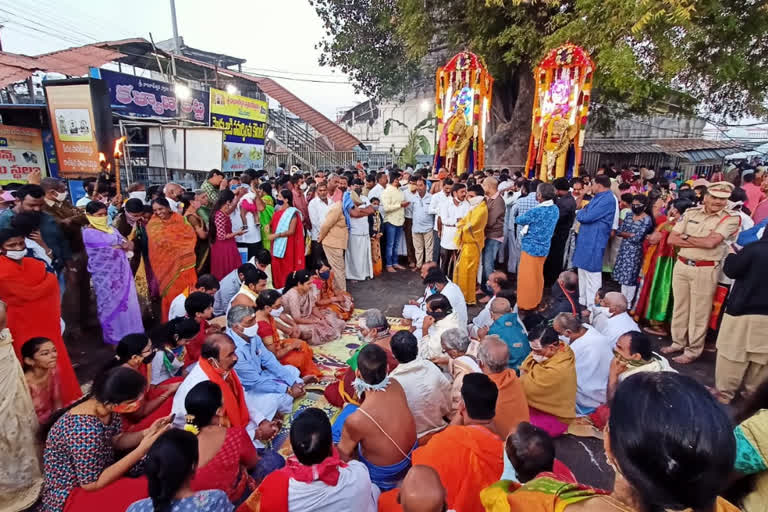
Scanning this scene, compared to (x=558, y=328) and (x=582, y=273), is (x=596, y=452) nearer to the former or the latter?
(x=558, y=328)

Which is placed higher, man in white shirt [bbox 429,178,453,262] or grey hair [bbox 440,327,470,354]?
man in white shirt [bbox 429,178,453,262]

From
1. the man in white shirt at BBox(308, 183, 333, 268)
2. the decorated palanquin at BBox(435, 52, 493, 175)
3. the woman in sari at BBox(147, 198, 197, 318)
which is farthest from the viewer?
the decorated palanquin at BBox(435, 52, 493, 175)

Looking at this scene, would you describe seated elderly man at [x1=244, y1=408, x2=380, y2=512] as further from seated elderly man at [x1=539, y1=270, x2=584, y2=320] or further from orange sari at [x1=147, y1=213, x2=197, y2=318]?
orange sari at [x1=147, y1=213, x2=197, y2=318]

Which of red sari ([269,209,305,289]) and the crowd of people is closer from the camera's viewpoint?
the crowd of people

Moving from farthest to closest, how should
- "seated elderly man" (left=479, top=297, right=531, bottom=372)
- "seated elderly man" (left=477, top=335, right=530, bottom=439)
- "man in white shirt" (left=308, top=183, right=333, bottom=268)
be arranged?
"man in white shirt" (left=308, top=183, right=333, bottom=268)
"seated elderly man" (left=479, top=297, right=531, bottom=372)
"seated elderly man" (left=477, top=335, right=530, bottom=439)

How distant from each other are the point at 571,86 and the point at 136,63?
1397 centimetres

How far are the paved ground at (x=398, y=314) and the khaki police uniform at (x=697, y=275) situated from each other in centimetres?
38

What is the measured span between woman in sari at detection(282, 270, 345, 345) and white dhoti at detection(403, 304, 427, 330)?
0.89m

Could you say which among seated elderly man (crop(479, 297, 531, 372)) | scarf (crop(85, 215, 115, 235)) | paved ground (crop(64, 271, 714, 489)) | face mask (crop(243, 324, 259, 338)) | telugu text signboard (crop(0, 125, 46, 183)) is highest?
telugu text signboard (crop(0, 125, 46, 183))

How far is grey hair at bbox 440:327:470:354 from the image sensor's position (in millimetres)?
3301

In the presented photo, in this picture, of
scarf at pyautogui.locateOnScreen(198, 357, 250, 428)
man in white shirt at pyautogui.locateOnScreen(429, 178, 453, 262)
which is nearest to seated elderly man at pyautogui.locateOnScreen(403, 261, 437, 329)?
man in white shirt at pyautogui.locateOnScreen(429, 178, 453, 262)

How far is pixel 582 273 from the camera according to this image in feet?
19.6

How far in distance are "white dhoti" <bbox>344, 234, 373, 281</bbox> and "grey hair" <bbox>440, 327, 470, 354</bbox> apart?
401 cm

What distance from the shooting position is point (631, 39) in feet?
29.6
